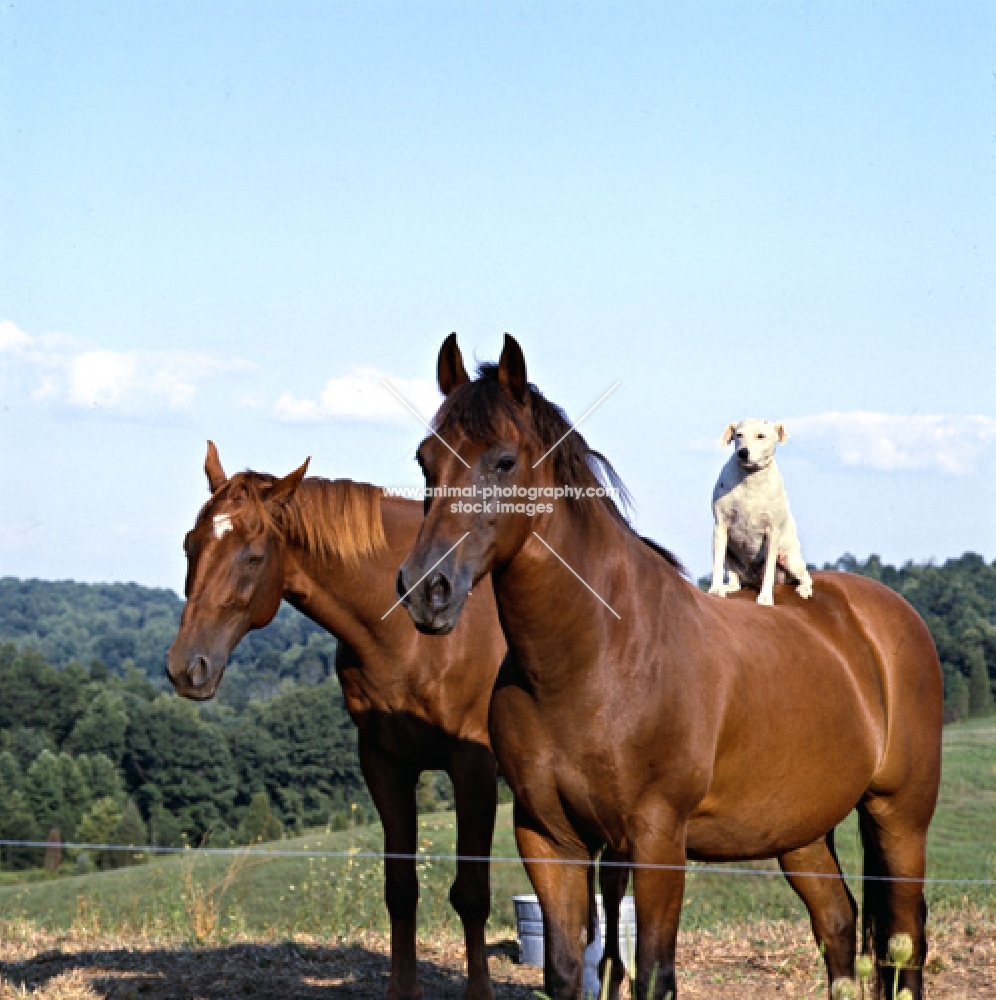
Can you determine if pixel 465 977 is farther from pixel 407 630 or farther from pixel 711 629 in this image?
pixel 711 629

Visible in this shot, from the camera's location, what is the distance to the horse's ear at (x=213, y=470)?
697cm

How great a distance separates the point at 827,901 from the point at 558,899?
209cm

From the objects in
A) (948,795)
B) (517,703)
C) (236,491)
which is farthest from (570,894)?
(948,795)

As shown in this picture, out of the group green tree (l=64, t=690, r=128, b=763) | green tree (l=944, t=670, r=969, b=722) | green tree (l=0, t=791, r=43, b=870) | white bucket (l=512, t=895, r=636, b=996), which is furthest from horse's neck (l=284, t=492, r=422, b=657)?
green tree (l=64, t=690, r=128, b=763)

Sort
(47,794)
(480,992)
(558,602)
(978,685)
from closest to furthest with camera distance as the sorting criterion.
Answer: (558,602) < (480,992) < (978,685) < (47,794)

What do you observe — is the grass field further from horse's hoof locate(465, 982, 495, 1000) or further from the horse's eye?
the horse's eye

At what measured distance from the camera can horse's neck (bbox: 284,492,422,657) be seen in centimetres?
680

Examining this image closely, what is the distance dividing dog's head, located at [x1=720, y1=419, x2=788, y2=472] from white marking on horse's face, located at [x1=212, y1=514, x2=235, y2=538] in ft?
8.08

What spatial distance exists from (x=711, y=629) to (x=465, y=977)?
3938 millimetres

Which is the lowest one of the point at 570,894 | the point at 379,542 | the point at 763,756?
the point at 570,894

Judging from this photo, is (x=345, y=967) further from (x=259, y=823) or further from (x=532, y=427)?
(x=259, y=823)

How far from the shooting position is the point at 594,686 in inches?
182

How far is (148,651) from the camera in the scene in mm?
123750

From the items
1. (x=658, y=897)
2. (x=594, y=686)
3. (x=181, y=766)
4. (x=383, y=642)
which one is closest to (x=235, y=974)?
(x=383, y=642)
